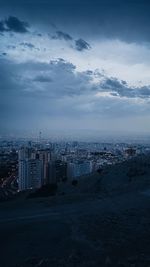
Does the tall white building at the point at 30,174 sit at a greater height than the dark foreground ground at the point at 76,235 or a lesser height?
lesser

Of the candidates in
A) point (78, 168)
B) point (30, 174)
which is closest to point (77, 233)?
point (30, 174)

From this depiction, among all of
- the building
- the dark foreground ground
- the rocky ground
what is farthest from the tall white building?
the dark foreground ground

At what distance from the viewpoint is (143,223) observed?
1127 centimetres

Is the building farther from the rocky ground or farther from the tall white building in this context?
the rocky ground

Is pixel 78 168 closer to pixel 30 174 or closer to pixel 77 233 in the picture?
pixel 30 174

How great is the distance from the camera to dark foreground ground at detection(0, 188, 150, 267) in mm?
7723

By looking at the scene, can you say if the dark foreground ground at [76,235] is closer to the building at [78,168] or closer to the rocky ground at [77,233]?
the rocky ground at [77,233]

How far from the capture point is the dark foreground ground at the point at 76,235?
25.3 feet

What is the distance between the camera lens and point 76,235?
32.1 feet

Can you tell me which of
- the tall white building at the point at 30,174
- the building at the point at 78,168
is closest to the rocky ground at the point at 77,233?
the tall white building at the point at 30,174

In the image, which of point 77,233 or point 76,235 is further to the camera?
point 77,233

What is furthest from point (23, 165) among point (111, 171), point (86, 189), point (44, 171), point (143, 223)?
point (143, 223)

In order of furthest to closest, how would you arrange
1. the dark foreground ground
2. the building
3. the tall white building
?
the building < the tall white building < the dark foreground ground

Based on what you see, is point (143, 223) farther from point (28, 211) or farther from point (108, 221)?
point (28, 211)
